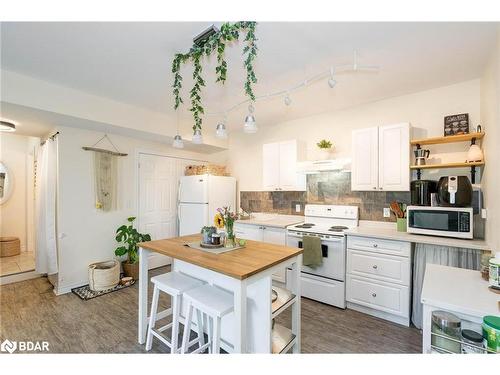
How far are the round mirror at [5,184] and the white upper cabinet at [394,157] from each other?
260 inches

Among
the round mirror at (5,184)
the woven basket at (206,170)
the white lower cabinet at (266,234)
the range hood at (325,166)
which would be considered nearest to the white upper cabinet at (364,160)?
the range hood at (325,166)

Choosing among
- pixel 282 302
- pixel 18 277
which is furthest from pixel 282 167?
pixel 18 277

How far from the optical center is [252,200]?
4.50m

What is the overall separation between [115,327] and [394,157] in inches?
140

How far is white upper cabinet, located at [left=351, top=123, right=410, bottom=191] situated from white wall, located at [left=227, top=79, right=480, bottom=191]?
0.31 metres

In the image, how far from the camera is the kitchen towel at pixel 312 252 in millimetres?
2848

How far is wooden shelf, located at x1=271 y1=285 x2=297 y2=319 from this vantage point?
65.6 inches

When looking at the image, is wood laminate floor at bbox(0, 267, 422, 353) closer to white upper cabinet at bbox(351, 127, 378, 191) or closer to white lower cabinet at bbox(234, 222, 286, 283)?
white lower cabinet at bbox(234, 222, 286, 283)

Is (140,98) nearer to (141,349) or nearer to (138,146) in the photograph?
(138,146)

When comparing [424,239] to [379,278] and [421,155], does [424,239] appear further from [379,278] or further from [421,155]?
[421,155]

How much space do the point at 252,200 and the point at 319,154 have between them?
155cm

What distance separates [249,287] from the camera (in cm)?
174

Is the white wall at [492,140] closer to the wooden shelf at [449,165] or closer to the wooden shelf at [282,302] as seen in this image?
the wooden shelf at [449,165]

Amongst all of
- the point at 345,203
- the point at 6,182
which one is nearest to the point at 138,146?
the point at 6,182
